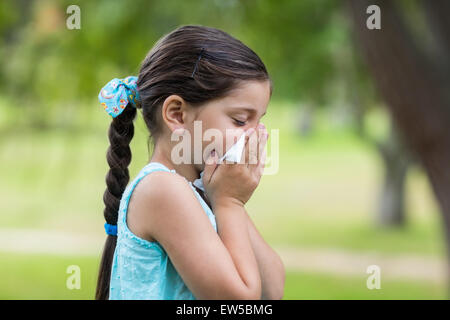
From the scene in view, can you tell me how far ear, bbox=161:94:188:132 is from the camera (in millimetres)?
1548

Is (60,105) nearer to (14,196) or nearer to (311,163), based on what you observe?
(14,196)

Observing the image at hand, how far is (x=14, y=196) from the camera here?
14188 millimetres

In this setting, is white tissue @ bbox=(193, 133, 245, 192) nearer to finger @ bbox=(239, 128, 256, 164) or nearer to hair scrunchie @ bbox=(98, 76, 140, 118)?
finger @ bbox=(239, 128, 256, 164)

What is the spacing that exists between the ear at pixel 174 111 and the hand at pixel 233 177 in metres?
0.11

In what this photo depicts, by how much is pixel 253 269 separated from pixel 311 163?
16965 millimetres

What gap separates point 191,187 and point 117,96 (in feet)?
1.09

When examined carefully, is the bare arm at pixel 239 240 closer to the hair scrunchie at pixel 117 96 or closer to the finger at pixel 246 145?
the finger at pixel 246 145

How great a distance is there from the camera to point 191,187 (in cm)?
150

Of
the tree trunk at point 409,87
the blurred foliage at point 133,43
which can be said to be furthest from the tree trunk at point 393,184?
the tree trunk at point 409,87

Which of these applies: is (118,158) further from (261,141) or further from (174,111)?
(261,141)

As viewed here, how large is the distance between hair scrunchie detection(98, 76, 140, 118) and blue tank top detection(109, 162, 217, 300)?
21cm

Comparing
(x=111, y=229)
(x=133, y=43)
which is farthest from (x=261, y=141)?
(x=133, y=43)

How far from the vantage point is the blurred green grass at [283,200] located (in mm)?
7430

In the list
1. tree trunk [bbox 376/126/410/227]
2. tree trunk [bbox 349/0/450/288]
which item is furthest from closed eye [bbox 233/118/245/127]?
tree trunk [bbox 376/126/410/227]
